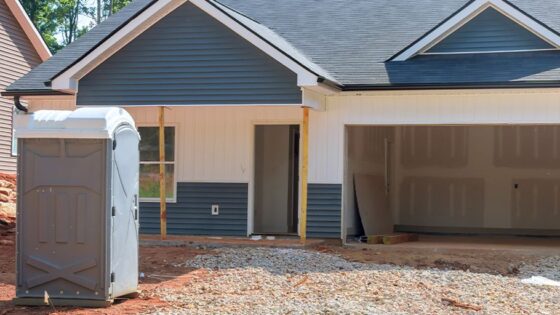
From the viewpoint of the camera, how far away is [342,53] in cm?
1734

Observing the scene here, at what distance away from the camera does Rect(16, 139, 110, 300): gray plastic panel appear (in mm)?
9383

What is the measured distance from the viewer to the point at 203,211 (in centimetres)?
1658

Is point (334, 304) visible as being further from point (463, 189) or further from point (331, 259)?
point (463, 189)

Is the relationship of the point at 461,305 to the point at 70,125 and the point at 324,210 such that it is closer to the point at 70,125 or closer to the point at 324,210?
the point at 70,125

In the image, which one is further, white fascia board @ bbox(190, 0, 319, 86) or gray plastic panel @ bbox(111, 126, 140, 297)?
white fascia board @ bbox(190, 0, 319, 86)

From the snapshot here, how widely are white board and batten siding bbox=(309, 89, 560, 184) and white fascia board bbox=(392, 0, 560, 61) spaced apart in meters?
1.39

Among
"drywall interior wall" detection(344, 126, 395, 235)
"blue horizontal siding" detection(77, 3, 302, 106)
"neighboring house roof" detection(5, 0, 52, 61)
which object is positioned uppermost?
"neighboring house roof" detection(5, 0, 52, 61)

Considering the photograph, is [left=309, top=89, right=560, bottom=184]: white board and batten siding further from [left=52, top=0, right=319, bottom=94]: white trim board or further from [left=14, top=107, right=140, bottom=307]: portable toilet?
[left=14, top=107, right=140, bottom=307]: portable toilet

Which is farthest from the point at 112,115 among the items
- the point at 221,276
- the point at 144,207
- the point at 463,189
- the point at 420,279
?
the point at 463,189

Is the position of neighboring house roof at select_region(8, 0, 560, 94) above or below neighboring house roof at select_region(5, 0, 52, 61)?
below

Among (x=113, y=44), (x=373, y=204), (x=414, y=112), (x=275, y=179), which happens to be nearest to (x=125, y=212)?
(x=113, y=44)

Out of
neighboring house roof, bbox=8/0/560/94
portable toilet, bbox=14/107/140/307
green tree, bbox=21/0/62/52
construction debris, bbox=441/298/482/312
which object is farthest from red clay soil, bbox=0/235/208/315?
green tree, bbox=21/0/62/52

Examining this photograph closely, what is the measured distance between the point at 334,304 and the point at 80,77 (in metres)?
8.06

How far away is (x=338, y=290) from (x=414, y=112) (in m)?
5.80
